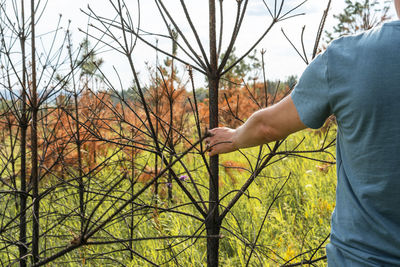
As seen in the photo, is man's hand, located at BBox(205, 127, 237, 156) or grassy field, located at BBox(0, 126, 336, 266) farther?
grassy field, located at BBox(0, 126, 336, 266)

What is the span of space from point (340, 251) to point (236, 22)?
102cm

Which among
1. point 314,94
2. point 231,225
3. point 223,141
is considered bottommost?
point 231,225

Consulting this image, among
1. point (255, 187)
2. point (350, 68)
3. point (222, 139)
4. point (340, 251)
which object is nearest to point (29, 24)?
point (222, 139)

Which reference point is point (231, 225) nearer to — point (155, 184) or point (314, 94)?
point (155, 184)

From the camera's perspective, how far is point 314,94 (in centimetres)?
108

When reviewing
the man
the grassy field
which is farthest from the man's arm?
the grassy field

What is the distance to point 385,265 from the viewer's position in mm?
1052

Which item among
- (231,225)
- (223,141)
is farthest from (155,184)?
(223,141)

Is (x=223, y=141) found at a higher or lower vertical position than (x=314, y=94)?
lower

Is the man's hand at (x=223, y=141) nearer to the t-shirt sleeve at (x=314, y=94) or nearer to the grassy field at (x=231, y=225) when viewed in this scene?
the t-shirt sleeve at (x=314, y=94)

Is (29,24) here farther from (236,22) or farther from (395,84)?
(395,84)

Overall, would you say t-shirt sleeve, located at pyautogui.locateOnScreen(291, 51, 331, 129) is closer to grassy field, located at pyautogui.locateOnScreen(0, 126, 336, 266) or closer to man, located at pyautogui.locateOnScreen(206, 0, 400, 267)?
man, located at pyautogui.locateOnScreen(206, 0, 400, 267)

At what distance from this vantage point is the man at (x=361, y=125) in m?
0.96

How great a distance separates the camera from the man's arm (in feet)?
3.84
